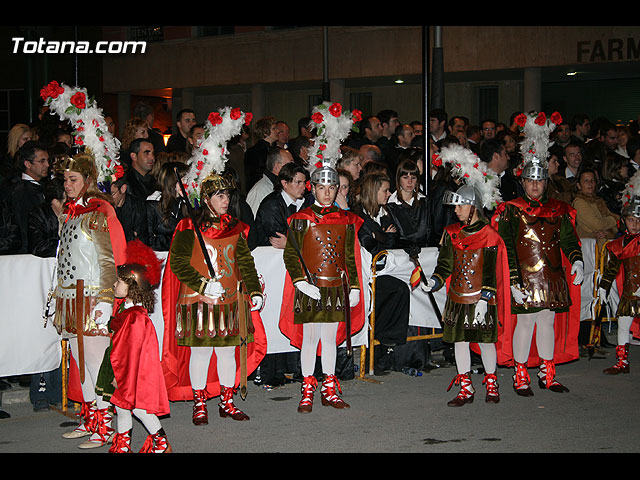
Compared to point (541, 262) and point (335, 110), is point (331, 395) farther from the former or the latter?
point (335, 110)

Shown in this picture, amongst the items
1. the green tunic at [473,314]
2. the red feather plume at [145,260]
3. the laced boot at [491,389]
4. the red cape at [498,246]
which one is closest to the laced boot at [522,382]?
the laced boot at [491,389]

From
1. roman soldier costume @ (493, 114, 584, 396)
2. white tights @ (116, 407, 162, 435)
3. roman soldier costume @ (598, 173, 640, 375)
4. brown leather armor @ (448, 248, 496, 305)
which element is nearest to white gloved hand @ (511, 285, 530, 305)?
roman soldier costume @ (493, 114, 584, 396)

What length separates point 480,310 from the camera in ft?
23.8

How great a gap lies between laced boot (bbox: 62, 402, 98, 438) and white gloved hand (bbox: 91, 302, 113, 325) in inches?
26.7

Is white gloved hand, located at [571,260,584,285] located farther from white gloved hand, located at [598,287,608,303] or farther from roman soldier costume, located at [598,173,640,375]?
white gloved hand, located at [598,287,608,303]

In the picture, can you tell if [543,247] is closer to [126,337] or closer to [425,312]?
[425,312]

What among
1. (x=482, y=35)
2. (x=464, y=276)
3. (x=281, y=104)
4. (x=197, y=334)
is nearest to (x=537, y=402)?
(x=464, y=276)

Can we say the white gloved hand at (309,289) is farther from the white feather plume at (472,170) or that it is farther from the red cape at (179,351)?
the white feather plume at (472,170)

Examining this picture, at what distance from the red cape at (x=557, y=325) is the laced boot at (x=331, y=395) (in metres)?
1.51

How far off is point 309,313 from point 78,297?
1.94m

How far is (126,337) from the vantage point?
5.69 m

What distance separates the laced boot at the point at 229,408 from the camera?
22.2 feet

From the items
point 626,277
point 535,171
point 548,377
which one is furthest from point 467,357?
point 626,277

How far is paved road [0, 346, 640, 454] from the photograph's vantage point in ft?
20.0
